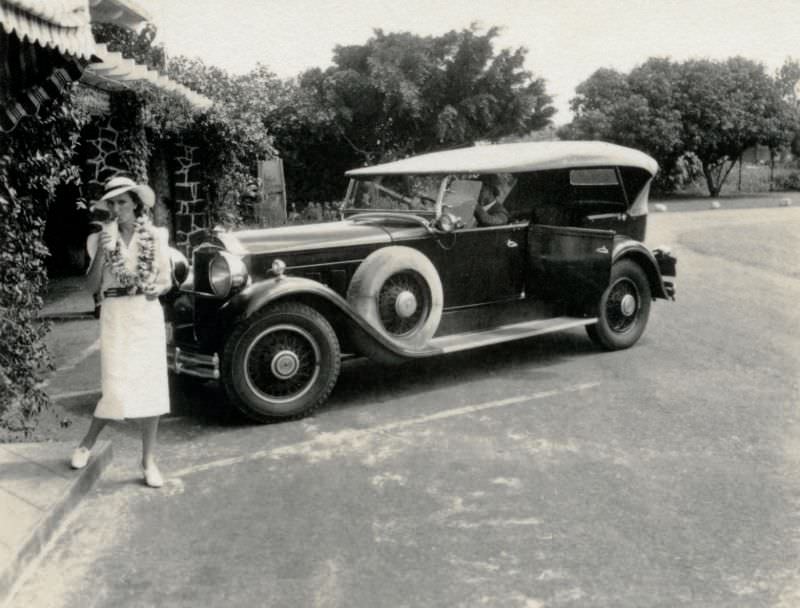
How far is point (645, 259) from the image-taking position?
7973 millimetres

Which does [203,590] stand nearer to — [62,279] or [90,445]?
[90,445]

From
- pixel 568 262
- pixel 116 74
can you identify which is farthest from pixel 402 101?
pixel 568 262

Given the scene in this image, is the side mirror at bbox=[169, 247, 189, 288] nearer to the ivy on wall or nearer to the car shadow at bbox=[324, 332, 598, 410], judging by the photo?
the ivy on wall

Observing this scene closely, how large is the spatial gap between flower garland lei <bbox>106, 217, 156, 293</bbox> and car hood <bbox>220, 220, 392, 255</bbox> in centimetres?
143

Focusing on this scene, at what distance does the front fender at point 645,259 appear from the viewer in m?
7.74

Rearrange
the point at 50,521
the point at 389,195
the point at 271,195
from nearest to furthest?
the point at 50,521 → the point at 389,195 → the point at 271,195

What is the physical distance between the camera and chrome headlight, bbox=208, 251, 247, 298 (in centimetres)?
570

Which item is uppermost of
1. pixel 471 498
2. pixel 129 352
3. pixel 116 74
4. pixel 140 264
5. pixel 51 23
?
pixel 116 74

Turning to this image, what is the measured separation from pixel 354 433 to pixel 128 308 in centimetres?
176

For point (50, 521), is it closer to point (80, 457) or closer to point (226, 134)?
point (80, 457)

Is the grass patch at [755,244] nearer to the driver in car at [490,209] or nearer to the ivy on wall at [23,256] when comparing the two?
the driver in car at [490,209]

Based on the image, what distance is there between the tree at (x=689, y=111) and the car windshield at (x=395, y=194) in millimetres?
25463

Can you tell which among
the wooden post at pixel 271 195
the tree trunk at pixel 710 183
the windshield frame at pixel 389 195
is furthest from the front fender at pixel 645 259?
the tree trunk at pixel 710 183

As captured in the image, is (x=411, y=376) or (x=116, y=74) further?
(x=116, y=74)
